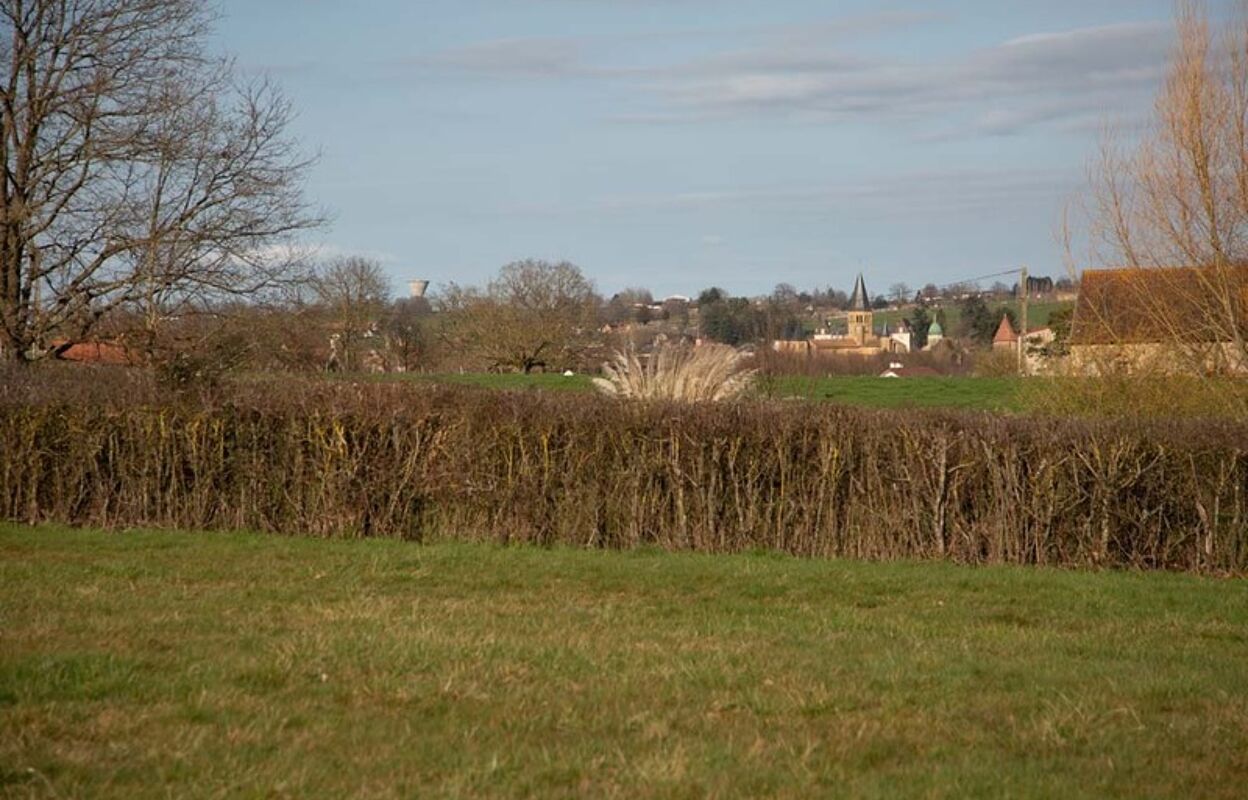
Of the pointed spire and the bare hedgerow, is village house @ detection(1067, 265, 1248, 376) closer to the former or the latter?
the bare hedgerow

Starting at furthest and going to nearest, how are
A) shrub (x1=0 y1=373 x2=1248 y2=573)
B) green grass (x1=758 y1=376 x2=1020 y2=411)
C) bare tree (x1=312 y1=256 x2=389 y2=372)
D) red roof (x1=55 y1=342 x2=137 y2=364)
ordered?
bare tree (x1=312 y1=256 x2=389 y2=372) → green grass (x1=758 y1=376 x2=1020 y2=411) → red roof (x1=55 y1=342 x2=137 y2=364) → shrub (x1=0 y1=373 x2=1248 y2=573)

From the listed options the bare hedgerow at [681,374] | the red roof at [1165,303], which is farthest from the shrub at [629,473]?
the red roof at [1165,303]

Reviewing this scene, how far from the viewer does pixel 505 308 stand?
2697 inches

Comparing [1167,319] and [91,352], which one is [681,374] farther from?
[91,352]

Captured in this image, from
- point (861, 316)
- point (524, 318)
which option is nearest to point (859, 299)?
point (861, 316)

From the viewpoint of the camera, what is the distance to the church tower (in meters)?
124

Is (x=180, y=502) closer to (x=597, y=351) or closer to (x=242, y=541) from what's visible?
(x=242, y=541)

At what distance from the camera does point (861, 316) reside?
131 m

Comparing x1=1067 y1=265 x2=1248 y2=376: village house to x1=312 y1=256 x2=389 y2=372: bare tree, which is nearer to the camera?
x1=1067 y1=265 x2=1248 y2=376: village house

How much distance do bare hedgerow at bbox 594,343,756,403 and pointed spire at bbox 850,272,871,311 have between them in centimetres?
11494

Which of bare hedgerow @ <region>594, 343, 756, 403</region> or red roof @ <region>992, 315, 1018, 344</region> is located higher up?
red roof @ <region>992, 315, 1018, 344</region>

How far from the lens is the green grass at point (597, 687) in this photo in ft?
18.9

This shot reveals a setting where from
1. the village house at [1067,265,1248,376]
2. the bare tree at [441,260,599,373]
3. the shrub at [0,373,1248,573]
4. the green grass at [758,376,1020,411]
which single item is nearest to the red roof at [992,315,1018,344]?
the bare tree at [441,260,599,373]

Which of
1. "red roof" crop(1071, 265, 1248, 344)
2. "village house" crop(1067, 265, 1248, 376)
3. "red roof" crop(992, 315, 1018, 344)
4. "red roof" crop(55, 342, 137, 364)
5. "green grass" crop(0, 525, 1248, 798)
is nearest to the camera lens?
"green grass" crop(0, 525, 1248, 798)
